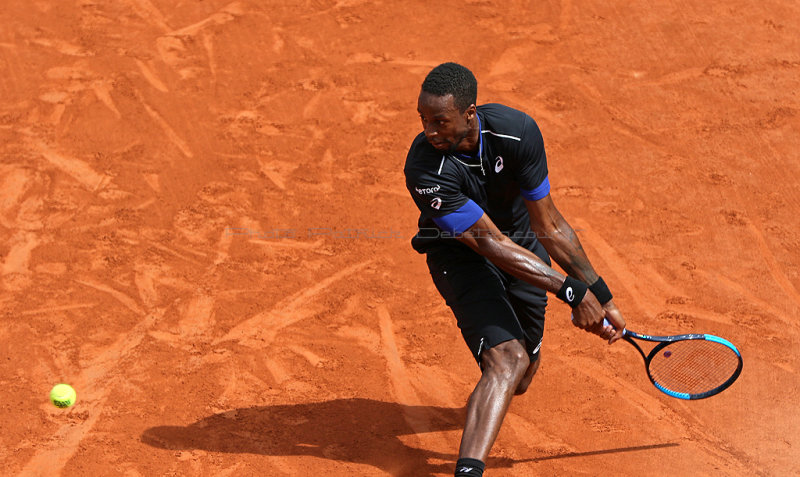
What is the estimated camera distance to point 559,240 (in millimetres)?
5359

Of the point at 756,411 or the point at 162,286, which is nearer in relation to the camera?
the point at 756,411

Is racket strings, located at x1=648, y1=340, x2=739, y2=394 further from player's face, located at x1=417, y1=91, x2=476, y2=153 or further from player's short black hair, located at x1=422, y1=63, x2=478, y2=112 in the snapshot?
player's short black hair, located at x1=422, y1=63, x2=478, y2=112

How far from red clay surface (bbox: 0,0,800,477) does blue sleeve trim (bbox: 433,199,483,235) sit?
1695mm

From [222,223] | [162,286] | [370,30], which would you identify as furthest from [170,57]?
[162,286]

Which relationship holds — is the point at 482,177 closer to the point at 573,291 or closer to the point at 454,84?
the point at 454,84

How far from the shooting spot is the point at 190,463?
219 inches

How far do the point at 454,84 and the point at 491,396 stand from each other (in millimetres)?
1711

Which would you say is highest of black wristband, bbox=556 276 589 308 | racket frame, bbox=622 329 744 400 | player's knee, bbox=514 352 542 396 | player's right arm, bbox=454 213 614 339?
player's right arm, bbox=454 213 614 339

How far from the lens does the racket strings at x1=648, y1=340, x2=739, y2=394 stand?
5488 millimetres

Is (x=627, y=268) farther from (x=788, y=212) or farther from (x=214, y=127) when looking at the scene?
(x=214, y=127)

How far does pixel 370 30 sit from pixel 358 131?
6.85 feet

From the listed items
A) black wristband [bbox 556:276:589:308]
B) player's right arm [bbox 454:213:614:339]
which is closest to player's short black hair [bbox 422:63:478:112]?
player's right arm [bbox 454:213:614:339]

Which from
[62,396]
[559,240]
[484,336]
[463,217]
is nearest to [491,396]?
[484,336]

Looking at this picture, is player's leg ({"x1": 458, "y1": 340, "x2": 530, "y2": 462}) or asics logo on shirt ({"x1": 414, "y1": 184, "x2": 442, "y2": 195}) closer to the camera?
player's leg ({"x1": 458, "y1": 340, "x2": 530, "y2": 462})
